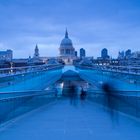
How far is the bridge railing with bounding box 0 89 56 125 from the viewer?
7020mm

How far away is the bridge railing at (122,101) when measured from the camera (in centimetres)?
765

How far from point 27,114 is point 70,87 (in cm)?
649

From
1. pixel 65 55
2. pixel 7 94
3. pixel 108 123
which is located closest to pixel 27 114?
pixel 7 94

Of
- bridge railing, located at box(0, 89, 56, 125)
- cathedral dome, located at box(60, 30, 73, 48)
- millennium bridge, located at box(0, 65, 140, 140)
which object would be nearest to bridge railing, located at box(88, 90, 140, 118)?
millennium bridge, located at box(0, 65, 140, 140)

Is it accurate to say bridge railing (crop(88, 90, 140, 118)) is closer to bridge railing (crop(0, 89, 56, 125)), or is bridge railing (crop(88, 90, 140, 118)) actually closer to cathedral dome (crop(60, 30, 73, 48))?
bridge railing (crop(0, 89, 56, 125))

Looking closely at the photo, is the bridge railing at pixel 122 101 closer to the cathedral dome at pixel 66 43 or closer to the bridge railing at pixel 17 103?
the bridge railing at pixel 17 103

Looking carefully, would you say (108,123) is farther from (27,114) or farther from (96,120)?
(27,114)

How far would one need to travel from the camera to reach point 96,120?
7.25 m

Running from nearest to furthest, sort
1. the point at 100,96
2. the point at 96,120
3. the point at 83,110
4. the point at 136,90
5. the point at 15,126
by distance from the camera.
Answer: the point at 15,126 → the point at 96,120 → the point at 136,90 → the point at 83,110 → the point at 100,96

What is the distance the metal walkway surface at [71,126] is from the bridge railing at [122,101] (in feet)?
0.73

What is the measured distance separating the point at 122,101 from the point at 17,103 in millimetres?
2400

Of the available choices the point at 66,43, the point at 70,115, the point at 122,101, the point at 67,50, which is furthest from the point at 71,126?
the point at 66,43

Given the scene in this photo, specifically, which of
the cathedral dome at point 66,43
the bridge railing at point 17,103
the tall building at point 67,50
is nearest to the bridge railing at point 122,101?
the bridge railing at point 17,103

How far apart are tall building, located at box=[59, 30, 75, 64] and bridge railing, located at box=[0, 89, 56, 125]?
11845 cm
